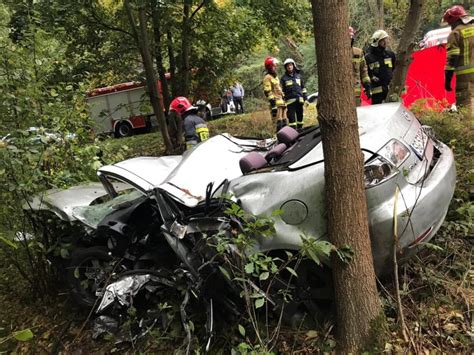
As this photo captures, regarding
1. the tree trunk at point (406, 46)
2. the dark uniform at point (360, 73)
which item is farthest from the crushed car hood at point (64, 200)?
the dark uniform at point (360, 73)

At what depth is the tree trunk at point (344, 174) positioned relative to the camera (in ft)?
7.98

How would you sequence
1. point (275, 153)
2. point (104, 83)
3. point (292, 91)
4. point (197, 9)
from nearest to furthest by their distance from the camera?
point (275, 153) → point (292, 91) → point (197, 9) → point (104, 83)

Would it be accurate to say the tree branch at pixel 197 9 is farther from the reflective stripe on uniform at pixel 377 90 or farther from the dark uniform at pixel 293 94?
the reflective stripe on uniform at pixel 377 90

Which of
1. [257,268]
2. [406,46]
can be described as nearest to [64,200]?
[257,268]

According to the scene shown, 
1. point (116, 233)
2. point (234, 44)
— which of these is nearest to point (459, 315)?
point (116, 233)

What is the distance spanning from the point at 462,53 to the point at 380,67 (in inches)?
54.8

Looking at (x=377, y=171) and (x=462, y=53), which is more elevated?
(x=462, y=53)

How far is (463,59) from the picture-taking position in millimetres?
5754

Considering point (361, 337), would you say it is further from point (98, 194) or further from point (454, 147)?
point (98, 194)

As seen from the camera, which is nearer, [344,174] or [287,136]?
[344,174]

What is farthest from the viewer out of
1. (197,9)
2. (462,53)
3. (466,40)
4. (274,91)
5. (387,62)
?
(197,9)

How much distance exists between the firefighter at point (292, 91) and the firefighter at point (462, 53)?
2.78 metres

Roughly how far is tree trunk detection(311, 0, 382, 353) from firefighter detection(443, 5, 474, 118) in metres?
3.89

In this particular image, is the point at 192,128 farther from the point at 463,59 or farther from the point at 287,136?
the point at 463,59
